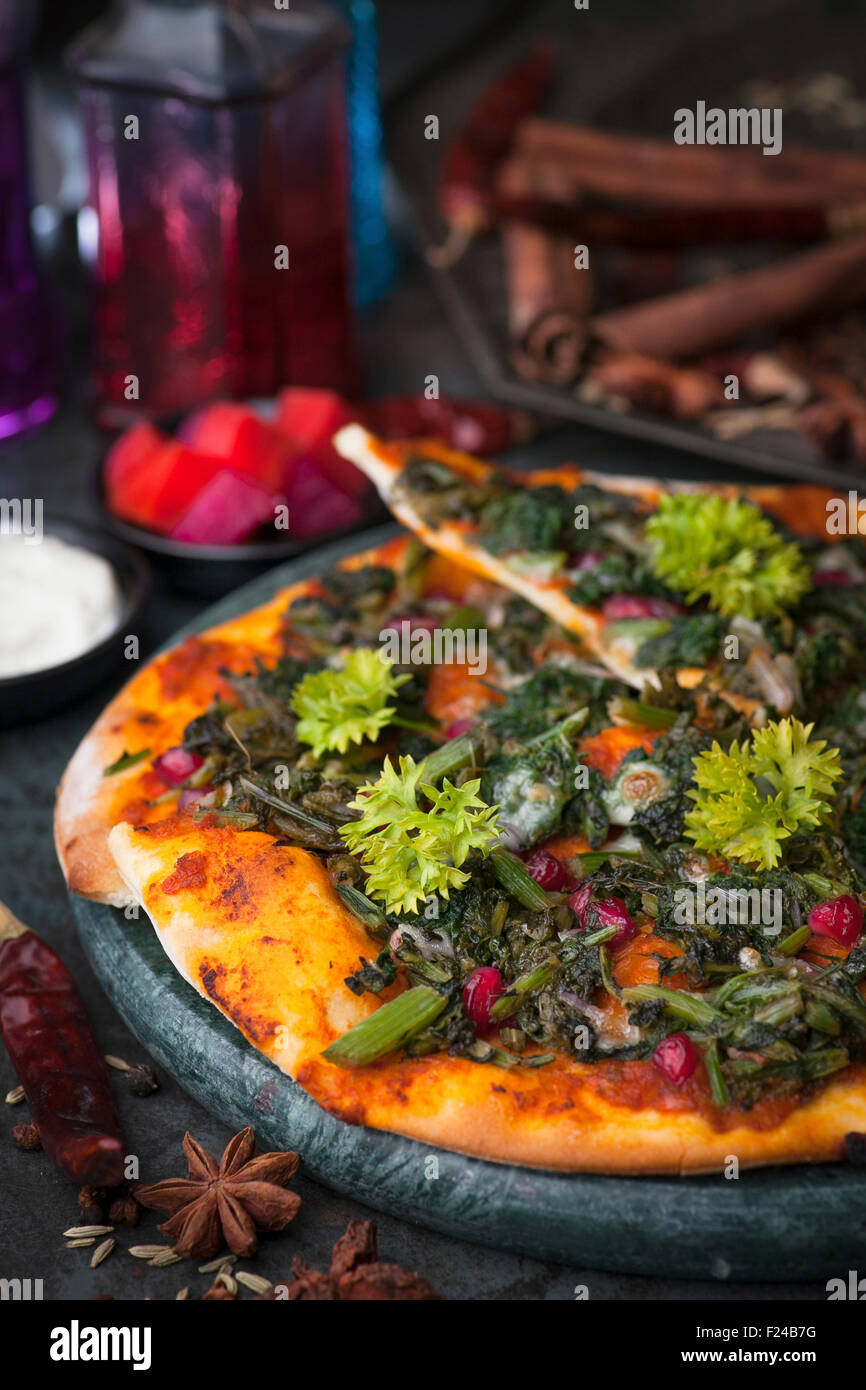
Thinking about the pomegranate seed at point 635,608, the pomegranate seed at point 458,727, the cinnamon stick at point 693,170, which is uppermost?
the cinnamon stick at point 693,170

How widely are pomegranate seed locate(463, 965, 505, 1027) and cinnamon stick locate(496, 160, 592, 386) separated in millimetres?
4012

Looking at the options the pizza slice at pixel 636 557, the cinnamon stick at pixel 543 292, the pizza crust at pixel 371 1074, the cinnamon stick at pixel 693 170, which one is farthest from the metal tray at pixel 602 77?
the pizza crust at pixel 371 1074

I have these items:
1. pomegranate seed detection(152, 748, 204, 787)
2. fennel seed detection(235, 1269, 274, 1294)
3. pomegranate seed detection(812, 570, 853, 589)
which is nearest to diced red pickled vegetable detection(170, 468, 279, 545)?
pomegranate seed detection(152, 748, 204, 787)

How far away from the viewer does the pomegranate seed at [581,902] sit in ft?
14.6

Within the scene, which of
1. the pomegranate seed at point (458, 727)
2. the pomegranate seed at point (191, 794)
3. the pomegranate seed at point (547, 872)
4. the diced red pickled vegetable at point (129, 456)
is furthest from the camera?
the diced red pickled vegetable at point (129, 456)

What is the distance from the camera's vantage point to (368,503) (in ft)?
23.6

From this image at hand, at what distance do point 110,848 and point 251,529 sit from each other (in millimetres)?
2380

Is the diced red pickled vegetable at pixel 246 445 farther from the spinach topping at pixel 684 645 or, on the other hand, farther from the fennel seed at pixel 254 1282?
the fennel seed at pixel 254 1282

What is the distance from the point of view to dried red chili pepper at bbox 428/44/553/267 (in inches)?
331

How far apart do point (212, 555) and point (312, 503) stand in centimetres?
57

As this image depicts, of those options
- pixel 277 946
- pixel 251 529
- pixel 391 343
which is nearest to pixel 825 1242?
pixel 277 946

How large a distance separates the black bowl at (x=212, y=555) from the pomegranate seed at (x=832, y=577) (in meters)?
2.17

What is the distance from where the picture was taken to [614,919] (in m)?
4.38

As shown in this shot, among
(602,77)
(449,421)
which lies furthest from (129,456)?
(602,77)
